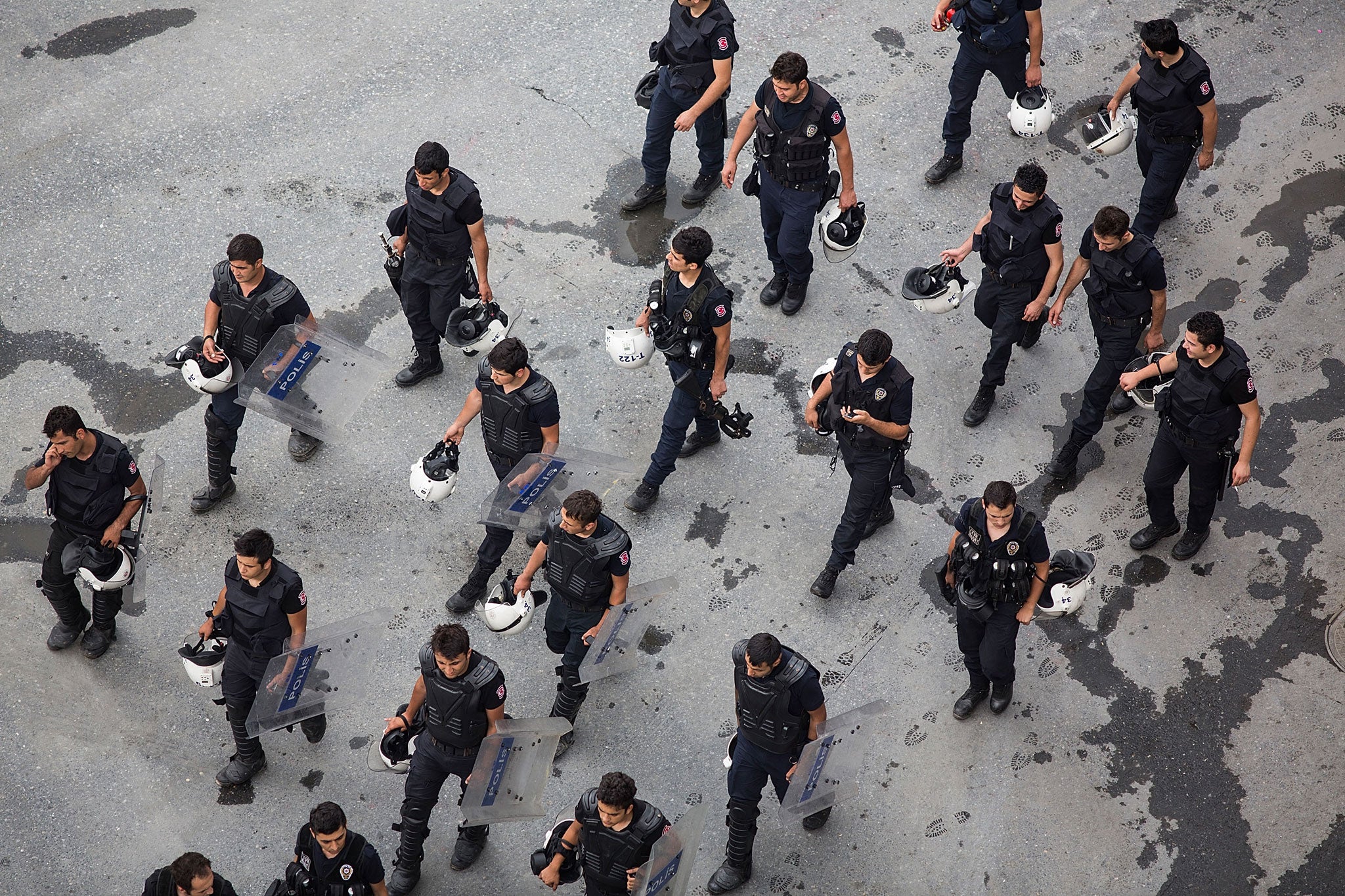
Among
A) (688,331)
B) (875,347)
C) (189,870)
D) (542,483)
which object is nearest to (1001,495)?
(875,347)

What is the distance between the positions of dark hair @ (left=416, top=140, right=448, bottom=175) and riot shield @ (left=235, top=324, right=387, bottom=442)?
→ 1136 millimetres

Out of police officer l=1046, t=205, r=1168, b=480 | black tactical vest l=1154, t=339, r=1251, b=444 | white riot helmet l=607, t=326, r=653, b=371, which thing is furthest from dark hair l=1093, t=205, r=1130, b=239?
white riot helmet l=607, t=326, r=653, b=371

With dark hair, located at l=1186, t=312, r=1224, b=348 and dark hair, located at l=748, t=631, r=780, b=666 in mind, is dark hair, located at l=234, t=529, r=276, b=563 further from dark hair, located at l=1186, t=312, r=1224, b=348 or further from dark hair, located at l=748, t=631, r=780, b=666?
dark hair, located at l=1186, t=312, r=1224, b=348

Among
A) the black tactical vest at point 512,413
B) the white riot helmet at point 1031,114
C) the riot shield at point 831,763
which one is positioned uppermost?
the white riot helmet at point 1031,114

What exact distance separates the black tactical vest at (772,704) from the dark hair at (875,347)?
5.63 ft

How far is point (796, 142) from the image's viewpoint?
8.17 metres

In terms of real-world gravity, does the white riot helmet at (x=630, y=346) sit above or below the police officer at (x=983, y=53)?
below

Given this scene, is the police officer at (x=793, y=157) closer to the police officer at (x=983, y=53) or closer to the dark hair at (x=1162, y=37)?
the police officer at (x=983, y=53)

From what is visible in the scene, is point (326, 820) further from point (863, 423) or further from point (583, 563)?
point (863, 423)

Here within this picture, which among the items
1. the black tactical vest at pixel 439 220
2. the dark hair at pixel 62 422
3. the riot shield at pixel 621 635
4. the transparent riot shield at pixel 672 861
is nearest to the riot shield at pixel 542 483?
the riot shield at pixel 621 635

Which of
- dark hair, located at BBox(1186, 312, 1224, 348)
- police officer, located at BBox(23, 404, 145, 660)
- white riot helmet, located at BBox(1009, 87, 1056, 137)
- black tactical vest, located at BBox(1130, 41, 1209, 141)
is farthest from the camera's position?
white riot helmet, located at BBox(1009, 87, 1056, 137)

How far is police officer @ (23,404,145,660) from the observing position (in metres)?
6.70

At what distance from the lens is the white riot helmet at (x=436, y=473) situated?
708 cm

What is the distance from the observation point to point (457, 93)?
10.1 metres
